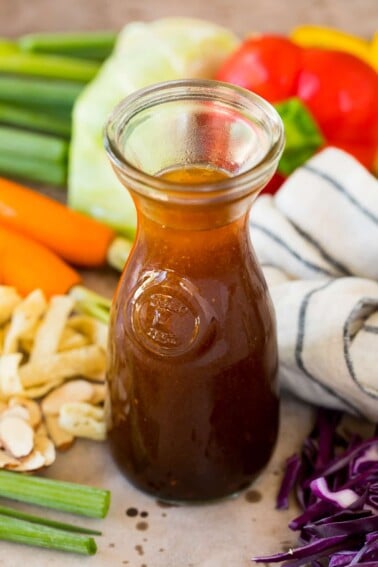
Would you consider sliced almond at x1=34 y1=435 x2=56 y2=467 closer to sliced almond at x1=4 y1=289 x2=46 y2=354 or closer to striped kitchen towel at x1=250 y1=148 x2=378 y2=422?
sliced almond at x1=4 y1=289 x2=46 y2=354

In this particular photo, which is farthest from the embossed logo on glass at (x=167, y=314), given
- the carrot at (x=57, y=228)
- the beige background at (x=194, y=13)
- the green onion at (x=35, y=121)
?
the beige background at (x=194, y=13)

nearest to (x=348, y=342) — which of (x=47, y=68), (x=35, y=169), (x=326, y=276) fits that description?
(x=326, y=276)

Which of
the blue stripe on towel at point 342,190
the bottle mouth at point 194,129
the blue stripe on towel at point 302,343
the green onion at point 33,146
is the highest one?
the bottle mouth at point 194,129

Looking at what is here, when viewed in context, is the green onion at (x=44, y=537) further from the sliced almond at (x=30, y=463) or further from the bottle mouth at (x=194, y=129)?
the bottle mouth at (x=194, y=129)

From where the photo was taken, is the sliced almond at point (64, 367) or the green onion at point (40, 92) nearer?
the sliced almond at point (64, 367)

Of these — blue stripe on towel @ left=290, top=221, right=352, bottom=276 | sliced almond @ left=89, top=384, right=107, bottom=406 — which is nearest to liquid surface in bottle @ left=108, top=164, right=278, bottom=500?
sliced almond @ left=89, top=384, right=107, bottom=406

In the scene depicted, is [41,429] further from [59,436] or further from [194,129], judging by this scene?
[194,129]

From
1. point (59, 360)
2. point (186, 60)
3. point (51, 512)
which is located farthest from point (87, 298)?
point (186, 60)
